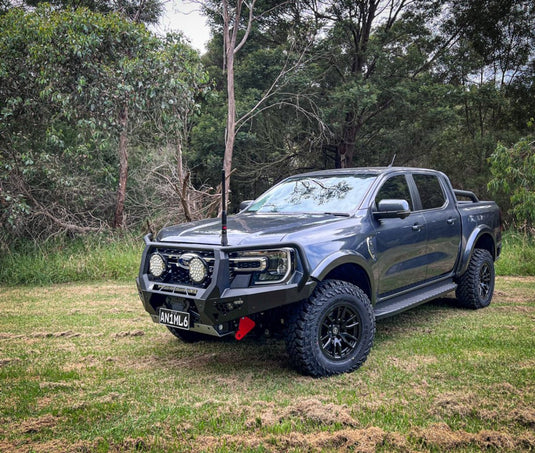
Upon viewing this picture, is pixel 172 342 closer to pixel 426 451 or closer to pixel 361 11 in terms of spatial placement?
pixel 426 451

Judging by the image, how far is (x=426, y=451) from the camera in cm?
276

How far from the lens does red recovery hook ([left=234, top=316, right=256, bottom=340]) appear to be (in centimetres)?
376

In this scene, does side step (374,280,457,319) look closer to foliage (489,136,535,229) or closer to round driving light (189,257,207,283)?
round driving light (189,257,207,283)

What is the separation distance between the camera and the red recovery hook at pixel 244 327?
3.76 m

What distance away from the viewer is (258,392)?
145 inches

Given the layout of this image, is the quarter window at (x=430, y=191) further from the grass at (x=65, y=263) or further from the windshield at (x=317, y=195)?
the grass at (x=65, y=263)

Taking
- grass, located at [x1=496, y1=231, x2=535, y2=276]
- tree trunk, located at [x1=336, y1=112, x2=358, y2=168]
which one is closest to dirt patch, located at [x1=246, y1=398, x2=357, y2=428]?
grass, located at [x1=496, y1=231, x2=535, y2=276]

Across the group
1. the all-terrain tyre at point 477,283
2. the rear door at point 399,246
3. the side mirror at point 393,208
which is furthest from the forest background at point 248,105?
the side mirror at point 393,208

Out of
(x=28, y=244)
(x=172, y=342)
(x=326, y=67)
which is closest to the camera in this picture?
(x=172, y=342)

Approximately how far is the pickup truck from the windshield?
12 millimetres

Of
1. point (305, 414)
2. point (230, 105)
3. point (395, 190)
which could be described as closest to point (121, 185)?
point (230, 105)

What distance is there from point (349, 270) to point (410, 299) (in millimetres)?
940

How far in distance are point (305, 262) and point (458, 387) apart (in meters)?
1.43

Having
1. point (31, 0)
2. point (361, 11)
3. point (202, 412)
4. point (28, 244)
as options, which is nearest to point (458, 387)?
point (202, 412)
